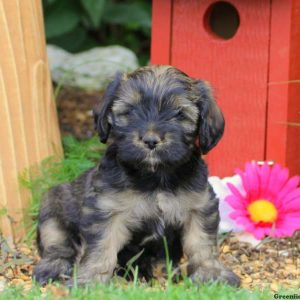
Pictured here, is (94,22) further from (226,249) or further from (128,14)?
(226,249)

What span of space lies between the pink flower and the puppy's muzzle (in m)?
1.40

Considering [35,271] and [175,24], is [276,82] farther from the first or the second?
[35,271]

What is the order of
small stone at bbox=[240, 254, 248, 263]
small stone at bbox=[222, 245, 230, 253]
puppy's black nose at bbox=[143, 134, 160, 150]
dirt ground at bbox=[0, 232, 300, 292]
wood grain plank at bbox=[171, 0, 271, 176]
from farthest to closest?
wood grain plank at bbox=[171, 0, 271, 176] → small stone at bbox=[222, 245, 230, 253] → small stone at bbox=[240, 254, 248, 263] → dirt ground at bbox=[0, 232, 300, 292] → puppy's black nose at bbox=[143, 134, 160, 150]

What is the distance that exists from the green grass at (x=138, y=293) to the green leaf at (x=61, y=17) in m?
4.51

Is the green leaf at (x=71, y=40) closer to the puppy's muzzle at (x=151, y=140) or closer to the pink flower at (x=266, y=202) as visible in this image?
the pink flower at (x=266, y=202)

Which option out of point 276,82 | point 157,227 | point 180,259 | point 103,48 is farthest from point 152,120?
point 103,48

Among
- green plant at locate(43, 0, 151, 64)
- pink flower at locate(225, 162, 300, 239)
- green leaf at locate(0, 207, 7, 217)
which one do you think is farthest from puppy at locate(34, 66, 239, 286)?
green plant at locate(43, 0, 151, 64)

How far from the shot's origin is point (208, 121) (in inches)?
198

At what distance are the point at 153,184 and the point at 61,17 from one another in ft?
14.1

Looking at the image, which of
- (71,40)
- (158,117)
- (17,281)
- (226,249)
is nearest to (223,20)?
(226,249)

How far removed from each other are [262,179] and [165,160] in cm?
143

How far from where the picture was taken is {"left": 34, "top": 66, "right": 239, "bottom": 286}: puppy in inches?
192

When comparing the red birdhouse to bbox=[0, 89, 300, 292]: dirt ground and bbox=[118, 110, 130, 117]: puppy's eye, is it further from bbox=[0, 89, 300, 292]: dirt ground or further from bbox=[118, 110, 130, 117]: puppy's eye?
bbox=[118, 110, 130, 117]: puppy's eye

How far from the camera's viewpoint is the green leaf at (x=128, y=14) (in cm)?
922
